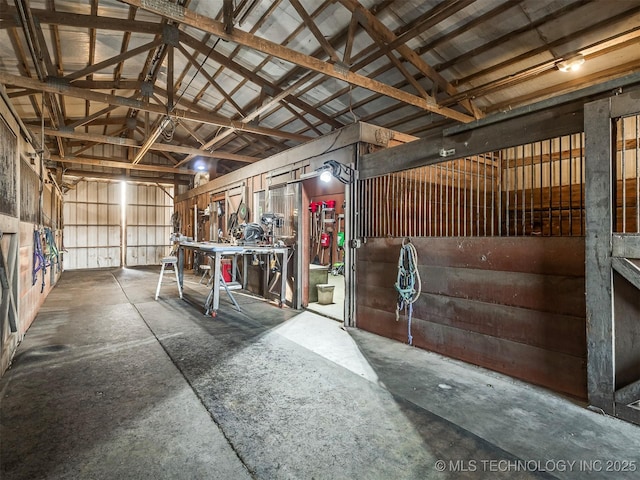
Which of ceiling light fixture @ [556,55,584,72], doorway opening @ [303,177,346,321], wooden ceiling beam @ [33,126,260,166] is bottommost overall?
doorway opening @ [303,177,346,321]

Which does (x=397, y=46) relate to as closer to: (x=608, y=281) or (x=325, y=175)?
(x=325, y=175)

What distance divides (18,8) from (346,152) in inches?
156

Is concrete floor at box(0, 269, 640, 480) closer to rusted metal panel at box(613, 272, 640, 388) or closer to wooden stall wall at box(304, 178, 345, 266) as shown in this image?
rusted metal panel at box(613, 272, 640, 388)

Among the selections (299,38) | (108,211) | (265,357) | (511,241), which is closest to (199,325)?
(265,357)

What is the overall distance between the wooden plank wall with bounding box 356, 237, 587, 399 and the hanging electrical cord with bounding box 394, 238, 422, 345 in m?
0.07

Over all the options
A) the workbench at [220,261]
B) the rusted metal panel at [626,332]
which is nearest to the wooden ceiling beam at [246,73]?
the workbench at [220,261]

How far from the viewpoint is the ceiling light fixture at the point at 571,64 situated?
3943 mm

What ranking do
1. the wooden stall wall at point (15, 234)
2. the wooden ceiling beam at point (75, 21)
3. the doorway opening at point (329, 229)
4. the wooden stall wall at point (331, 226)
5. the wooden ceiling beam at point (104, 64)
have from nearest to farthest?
the wooden stall wall at point (15, 234)
the wooden ceiling beam at point (75, 21)
the wooden ceiling beam at point (104, 64)
the doorway opening at point (329, 229)
the wooden stall wall at point (331, 226)

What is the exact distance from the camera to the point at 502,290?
2.81m

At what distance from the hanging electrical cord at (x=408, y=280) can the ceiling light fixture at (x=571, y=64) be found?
301cm

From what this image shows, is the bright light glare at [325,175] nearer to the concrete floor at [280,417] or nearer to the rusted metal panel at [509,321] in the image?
the rusted metal panel at [509,321]

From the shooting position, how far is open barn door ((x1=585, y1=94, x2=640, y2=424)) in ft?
6.99

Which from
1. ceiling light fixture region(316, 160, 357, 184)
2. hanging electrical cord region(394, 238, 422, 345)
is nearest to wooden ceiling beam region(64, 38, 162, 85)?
ceiling light fixture region(316, 160, 357, 184)

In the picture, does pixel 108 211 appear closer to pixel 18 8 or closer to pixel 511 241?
pixel 18 8
